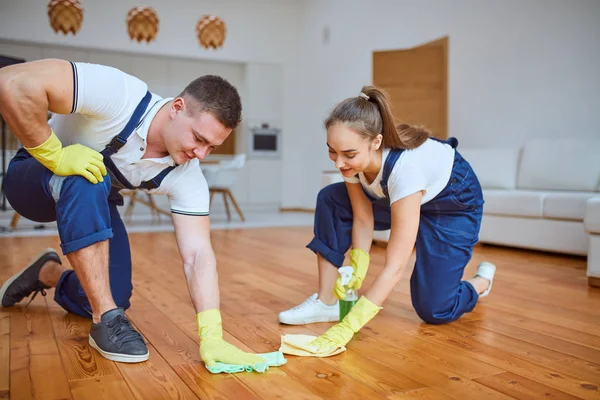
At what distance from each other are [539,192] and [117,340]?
3.41 metres

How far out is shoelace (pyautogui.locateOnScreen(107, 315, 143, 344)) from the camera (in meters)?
1.48

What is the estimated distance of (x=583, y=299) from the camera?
7.74 ft

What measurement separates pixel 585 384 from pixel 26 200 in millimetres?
1641

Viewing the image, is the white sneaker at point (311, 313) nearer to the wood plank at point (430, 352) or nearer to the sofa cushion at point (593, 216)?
the wood plank at point (430, 352)

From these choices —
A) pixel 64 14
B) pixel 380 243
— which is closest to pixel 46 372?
pixel 380 243

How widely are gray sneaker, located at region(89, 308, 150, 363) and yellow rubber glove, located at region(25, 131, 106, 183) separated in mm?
377

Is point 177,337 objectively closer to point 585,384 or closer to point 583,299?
point 585,384

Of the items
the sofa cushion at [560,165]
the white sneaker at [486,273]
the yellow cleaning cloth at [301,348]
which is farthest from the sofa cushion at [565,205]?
the yellow cleaning cloth at [301,348]

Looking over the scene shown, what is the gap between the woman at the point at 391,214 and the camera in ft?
5.18

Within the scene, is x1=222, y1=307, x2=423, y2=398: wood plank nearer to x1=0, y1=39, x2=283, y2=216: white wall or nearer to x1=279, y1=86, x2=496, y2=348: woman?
x1=279, y1=86, x2=496, y2=348: woman

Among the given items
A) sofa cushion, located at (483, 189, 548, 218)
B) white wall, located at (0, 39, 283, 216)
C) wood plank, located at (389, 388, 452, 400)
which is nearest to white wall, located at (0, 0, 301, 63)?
white wall, located at (0, 39, 283, 216)

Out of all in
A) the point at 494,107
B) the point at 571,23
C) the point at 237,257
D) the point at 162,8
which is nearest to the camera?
the point at 237,257

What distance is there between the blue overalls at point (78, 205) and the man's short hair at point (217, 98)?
7.8 inches

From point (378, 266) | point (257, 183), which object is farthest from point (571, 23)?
point (257, 183)
